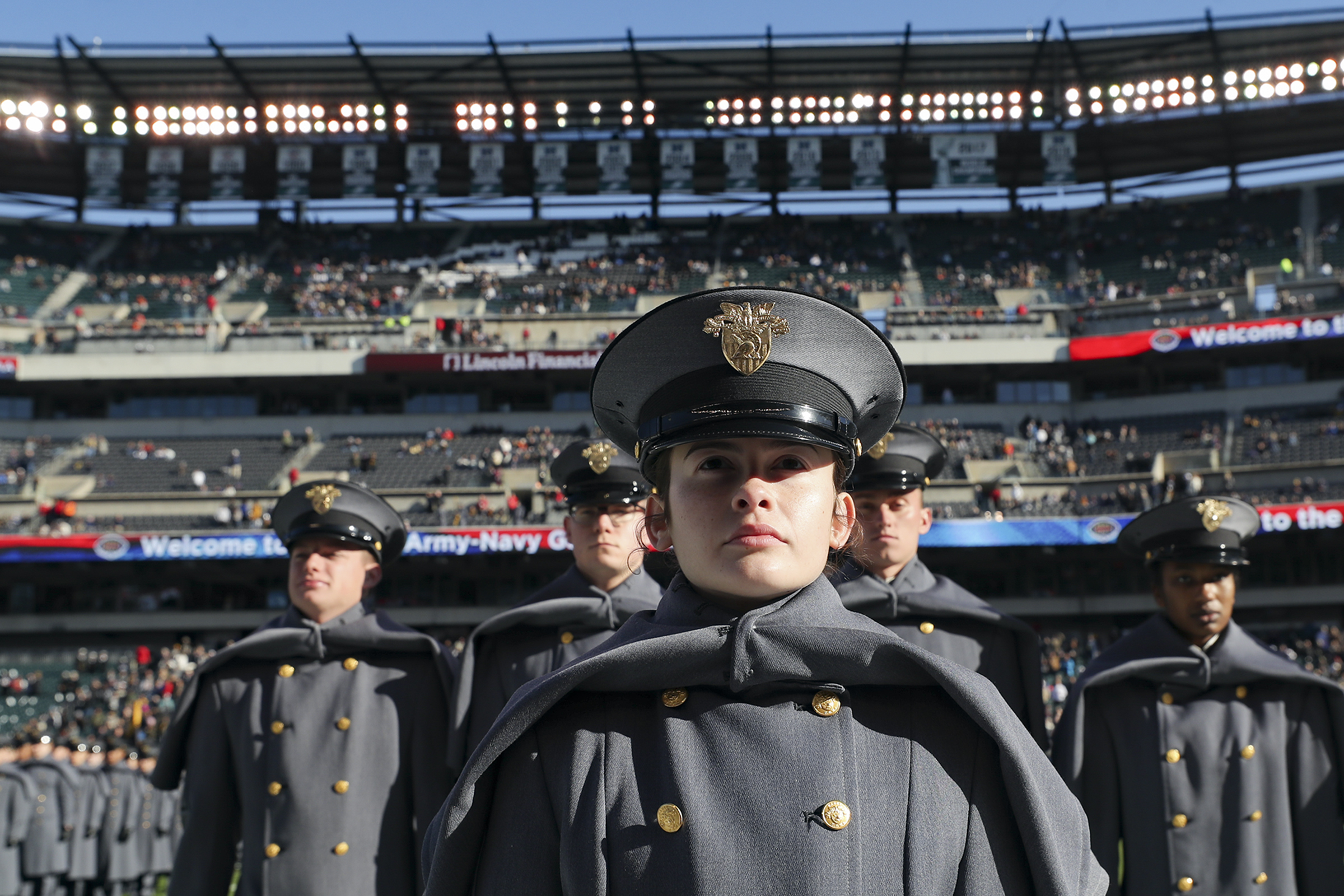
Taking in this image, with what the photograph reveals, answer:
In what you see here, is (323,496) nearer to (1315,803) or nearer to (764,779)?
(764,779)

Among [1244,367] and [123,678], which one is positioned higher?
[1244,367]

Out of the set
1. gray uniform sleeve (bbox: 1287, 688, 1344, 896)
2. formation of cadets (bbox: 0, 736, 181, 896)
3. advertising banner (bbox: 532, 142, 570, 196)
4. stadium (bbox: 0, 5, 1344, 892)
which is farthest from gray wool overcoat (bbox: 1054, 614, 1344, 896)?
advertising banner (bbox: 532, 142, 570, 196)

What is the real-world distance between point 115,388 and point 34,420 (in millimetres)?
3200

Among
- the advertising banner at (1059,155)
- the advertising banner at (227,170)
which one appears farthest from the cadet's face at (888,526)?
the advertising banner at (227,170)

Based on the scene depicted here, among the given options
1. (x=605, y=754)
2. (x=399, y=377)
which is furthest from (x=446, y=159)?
(x=605, y=754)

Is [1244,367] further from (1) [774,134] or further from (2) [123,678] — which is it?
(2) [123,678]

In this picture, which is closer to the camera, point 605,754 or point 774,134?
point 605,754

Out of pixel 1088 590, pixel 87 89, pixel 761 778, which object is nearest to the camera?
pixel 761 778

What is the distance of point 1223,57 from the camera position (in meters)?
40.8

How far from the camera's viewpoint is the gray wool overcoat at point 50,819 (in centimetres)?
1198

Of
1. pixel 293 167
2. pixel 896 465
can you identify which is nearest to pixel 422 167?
pixel 293 167

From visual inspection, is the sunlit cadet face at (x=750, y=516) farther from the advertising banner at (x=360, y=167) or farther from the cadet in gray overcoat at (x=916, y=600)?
the advertising banner at (x=360, y=167)

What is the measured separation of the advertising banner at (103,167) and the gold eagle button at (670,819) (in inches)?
2000

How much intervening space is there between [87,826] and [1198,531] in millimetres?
12649
